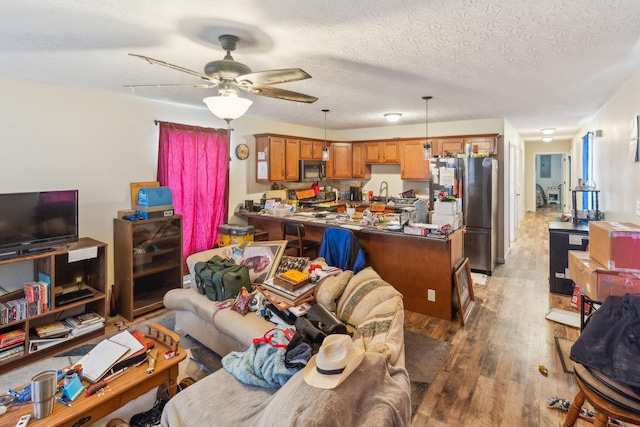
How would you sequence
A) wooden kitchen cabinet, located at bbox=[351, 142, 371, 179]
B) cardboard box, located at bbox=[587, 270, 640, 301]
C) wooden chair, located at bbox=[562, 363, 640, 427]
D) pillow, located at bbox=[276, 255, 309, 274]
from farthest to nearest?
wooden kitchen cabinet, located at bbox=[351, 142, 371, 179], pillow, located at bbox=[276, 255, 309, 274], cardboard box, located at bbox=[587, 270, 640, 301], wooden chair, located at bbox=[562, 363, 640, 427]

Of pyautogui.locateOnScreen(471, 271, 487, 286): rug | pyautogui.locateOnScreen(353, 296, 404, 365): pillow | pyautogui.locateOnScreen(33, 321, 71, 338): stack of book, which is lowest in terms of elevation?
pyautogui.locateOnScreen(33, 321, 71, 338): stack of book

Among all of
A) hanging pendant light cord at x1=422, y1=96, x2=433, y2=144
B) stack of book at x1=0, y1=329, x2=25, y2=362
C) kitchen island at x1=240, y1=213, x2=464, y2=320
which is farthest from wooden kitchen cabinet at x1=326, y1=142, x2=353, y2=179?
stack of book at x1=0, y1=329, x2=25, y2=362

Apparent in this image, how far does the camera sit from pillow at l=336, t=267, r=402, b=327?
245 centimetres

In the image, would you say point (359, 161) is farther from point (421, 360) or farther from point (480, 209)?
point (421, 360)

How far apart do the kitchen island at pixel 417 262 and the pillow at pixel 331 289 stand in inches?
47.6

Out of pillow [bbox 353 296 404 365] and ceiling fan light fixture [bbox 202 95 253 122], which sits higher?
ceiling fan light fixture [bbox 202 95 253 122]

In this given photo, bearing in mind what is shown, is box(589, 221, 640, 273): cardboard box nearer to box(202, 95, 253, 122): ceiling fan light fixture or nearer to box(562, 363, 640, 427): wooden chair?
box(562, 363, 640, 427): wooden chair

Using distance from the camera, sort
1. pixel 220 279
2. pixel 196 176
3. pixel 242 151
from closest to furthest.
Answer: pixel 220 279 → pixel 196 176 → pixel 242 151

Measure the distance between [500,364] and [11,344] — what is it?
13.6 ft

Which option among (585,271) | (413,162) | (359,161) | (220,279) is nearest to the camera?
(585,271)

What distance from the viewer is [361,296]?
2.56 m

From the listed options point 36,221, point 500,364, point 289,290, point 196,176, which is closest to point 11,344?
point 36,221

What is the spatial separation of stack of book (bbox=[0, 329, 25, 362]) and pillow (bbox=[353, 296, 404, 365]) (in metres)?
2.95

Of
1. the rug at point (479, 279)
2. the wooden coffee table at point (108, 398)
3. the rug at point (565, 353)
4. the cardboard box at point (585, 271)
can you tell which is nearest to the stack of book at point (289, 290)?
the wooden coffee table at point (108, 398)
